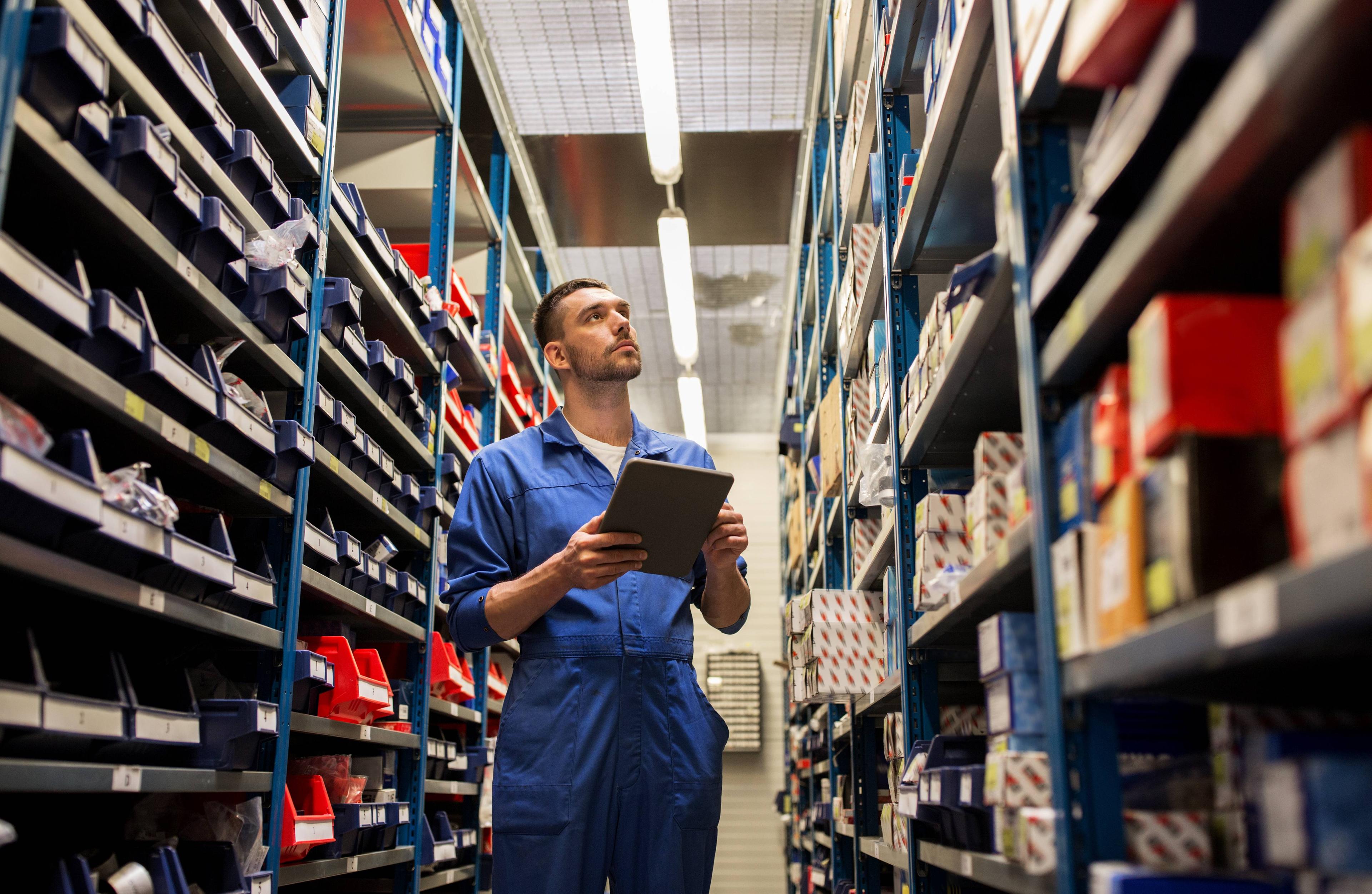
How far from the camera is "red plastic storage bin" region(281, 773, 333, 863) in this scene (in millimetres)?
2680

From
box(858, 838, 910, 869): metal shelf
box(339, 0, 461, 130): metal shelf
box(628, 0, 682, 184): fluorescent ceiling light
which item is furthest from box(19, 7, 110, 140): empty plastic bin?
box(628, 0, 682, 184): fluorescent ceiling light

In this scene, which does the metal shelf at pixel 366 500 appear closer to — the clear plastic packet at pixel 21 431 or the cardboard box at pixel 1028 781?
the clear plastic packet at pixel 21 431

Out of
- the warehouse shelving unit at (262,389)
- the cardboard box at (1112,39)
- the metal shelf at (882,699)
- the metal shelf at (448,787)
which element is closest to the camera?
the cardboard box at (1112,39)

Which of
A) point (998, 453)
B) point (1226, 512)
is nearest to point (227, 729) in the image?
point (998, 453)

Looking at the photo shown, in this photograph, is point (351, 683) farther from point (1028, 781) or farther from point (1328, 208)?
point (1328, 208)

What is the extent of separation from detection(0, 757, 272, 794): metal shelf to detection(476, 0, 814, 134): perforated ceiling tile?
13.3ft

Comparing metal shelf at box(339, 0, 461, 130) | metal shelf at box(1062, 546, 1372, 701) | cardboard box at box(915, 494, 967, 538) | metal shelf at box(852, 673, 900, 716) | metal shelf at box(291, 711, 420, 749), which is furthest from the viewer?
metal shelf at box(339, 0, 461, 130)

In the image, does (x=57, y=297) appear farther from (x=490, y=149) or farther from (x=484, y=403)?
(x=490, y=149)

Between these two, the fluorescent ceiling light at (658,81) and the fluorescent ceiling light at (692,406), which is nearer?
the fluorescent ceiling light at (658,81)

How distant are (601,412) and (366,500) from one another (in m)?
0.92

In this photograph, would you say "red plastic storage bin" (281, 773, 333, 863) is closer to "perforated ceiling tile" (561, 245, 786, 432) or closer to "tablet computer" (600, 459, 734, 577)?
"tablet computer" (600, 459, 734, 577)

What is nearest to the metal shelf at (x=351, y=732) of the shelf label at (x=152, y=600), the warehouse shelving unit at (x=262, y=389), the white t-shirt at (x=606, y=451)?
the warehouse shelving unit at (x=262, y=389)

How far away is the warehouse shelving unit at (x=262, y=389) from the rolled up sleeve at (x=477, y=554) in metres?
0.45

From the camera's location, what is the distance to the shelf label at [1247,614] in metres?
0.88
